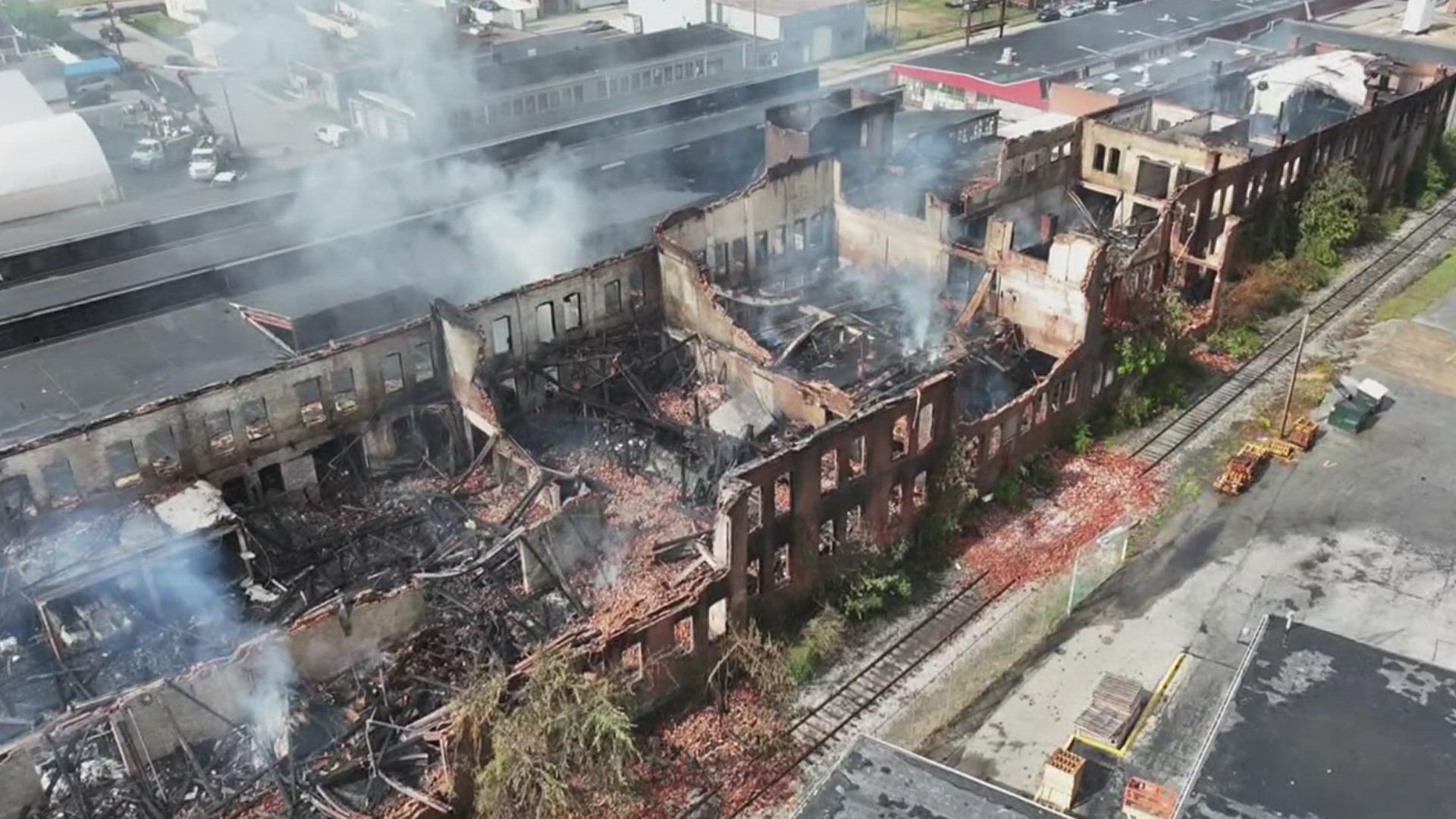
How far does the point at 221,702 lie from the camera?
20438 millimetres

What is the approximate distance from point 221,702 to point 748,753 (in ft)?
29.6

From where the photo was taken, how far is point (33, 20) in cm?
7712

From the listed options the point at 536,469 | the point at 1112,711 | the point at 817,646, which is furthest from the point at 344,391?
the point at 1112,711

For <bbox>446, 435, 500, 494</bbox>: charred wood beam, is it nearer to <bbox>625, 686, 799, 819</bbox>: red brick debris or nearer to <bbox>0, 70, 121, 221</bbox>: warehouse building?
<bbox>625, 686, 799, 819</bbox>: red brick debris

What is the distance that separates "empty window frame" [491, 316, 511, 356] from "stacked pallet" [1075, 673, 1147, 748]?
15910mm

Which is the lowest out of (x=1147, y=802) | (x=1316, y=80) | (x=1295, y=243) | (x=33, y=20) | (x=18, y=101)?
(x=1147, y=802)

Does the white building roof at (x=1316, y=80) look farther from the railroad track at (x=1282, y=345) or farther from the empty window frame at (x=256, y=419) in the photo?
the empty window frame at (x=256, y=419)

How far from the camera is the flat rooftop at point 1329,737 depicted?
1692 centimetres

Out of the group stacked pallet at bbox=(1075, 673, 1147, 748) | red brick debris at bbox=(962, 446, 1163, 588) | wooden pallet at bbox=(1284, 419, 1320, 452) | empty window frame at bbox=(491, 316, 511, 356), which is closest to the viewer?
stacked pallet at bbox=(1075, 673, 1147, 748)

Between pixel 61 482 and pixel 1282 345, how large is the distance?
3263 centimetres

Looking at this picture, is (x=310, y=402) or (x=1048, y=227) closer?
(x=310, y=402)

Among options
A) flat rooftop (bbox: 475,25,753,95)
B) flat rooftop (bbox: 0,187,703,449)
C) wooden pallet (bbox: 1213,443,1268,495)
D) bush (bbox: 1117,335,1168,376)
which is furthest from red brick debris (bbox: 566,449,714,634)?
flat rooftop (bbox: 475,25,753,95)

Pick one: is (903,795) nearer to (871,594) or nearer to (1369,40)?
(871,594)

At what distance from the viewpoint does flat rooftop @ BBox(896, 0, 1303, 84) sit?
195ft
